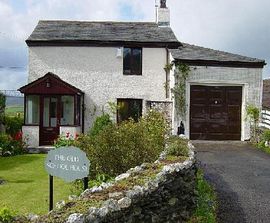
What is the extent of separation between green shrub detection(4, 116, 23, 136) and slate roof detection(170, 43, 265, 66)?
9.53 meters

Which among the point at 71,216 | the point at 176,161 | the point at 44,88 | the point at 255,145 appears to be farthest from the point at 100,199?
the point at 44,88

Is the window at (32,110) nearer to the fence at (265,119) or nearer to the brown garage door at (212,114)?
the brown garage door at (212,114)

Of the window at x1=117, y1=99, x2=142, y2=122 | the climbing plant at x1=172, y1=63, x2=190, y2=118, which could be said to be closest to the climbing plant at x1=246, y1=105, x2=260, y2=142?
the climbing plant at x1=172, y1=63, x2=190, y2=118

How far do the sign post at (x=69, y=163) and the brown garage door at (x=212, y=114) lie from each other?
44.9 ft

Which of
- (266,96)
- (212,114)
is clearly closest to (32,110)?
(212,114)

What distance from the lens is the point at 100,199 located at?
593 centimetres

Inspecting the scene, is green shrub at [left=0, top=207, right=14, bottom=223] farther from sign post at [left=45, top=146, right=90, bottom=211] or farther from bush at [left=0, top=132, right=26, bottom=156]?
bush at [left=0, top=132, right=26, bottom=156]

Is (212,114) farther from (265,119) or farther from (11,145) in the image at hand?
(11,145)

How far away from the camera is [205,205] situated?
928 cm

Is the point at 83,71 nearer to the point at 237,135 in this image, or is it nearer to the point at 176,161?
the point at 237,135

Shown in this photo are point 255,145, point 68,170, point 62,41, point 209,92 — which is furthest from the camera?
point 62,41

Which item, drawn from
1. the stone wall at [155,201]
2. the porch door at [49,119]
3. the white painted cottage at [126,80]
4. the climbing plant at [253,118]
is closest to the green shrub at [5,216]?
the stone wall at [155,201]

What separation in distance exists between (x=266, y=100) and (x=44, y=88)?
1257 cm

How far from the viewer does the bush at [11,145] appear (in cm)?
1988
